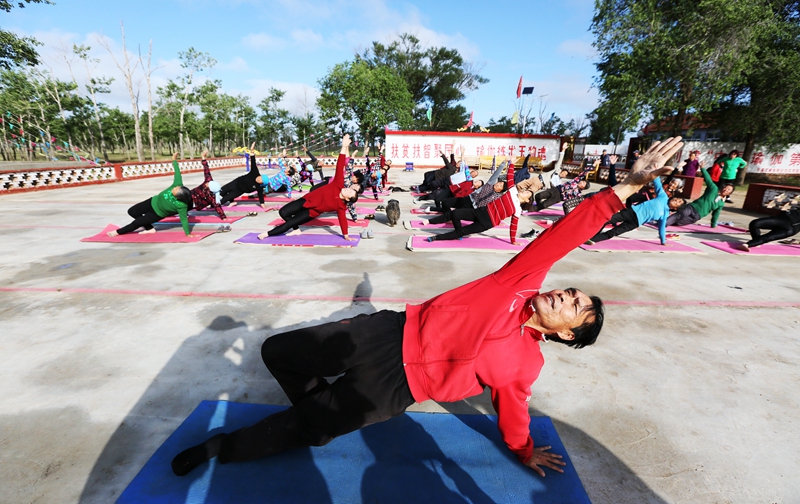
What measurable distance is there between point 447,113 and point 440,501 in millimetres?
52232

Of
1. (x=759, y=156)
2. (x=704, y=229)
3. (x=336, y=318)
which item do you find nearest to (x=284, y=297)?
(x=336, y=318)

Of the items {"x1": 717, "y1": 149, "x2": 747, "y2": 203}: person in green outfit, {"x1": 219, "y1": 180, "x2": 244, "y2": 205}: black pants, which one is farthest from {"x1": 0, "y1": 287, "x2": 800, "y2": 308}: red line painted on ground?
{"x1": 717, "y1": 149, "x2": 747, "y2": 203}: person in green outfit

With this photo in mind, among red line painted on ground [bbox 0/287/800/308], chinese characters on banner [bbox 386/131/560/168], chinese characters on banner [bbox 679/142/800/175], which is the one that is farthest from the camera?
chinese characters on banner [bbox 386/131/560/168]

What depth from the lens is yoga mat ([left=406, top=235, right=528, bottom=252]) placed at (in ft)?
22.8

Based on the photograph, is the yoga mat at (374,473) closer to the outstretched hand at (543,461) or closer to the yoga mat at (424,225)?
the outstretched hand at (543,461)

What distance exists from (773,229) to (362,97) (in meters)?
29.4

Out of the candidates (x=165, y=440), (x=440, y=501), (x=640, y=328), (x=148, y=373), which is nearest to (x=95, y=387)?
(x=148, y=373)

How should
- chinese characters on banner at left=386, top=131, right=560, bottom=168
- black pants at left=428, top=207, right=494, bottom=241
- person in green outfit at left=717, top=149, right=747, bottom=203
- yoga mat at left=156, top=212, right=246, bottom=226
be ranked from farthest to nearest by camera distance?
chinese characters on banner at left=386, top=131, right=560, bottom=168
person in green outfit at left=717, top=149, right=747, bottom=203
yoga mat at left=156, top=212, right=246, bottom=226
black pants at left=428, top=207, right=494, bottom=241

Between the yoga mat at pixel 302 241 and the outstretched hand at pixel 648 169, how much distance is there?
18.5ft

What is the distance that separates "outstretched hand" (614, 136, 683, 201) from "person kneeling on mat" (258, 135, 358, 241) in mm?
5151

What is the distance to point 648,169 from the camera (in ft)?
5.53

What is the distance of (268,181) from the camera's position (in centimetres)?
1114

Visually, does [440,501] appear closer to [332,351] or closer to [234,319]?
[332,351]

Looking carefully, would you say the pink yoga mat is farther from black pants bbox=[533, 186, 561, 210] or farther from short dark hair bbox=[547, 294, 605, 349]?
short dark hair bbox=[547, 294, 605, 349]
